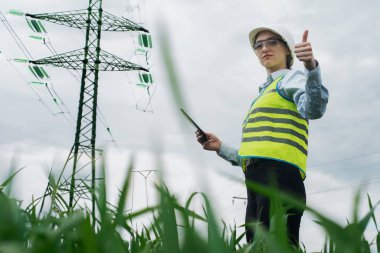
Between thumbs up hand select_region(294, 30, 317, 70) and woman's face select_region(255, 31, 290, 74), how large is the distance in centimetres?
63

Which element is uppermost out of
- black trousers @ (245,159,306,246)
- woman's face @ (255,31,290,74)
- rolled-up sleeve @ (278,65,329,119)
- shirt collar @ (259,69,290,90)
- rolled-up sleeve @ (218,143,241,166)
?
woman's face @ (255,31,290,74)

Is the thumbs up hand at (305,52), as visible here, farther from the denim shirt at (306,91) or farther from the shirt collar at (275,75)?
the shirt collar at (275,75)

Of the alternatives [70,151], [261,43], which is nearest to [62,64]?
[261,43]

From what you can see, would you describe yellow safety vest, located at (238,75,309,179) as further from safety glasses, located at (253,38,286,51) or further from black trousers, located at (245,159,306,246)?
safety glasses, located at (253,38,286,51)

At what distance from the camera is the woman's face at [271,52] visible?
2773 millimetres

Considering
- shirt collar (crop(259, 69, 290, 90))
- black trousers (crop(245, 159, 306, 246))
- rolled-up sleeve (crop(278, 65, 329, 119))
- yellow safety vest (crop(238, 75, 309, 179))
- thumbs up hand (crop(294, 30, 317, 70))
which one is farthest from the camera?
shirt collar (crop(259, 69, 290, 90))

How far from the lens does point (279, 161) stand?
242 centimetres

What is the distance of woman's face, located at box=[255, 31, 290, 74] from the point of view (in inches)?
109

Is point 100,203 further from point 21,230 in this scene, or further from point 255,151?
point 255,151

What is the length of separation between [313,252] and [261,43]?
2.07m

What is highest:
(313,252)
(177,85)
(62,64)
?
(62,64)

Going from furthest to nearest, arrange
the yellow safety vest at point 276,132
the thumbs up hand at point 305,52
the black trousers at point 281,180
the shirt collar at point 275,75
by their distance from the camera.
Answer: the shirt collar at point 275,75
the yellow safety vest at point 276,132
the black trousers at point 281,180
the thumbs up hand at point 305,52

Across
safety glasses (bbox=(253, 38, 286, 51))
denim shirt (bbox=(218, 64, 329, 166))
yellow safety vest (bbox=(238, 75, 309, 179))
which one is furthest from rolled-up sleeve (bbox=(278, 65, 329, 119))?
safety glasses (bbox=(253, 38, 286, 51))

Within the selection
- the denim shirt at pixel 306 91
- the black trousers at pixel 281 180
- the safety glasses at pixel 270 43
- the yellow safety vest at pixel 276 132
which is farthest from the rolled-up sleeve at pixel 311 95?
the safety glasses at pixel 270 43
